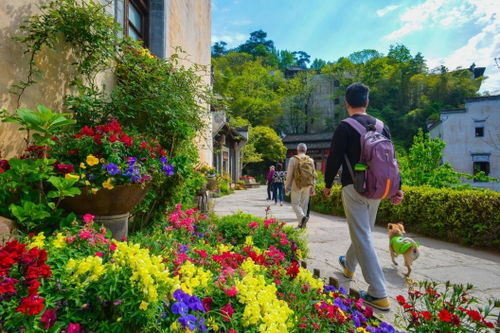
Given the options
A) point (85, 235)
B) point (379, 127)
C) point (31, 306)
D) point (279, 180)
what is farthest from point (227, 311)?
point (279, 180)

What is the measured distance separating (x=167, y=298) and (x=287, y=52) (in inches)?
3147

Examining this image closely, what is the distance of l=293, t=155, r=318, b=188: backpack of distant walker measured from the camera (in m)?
5.57

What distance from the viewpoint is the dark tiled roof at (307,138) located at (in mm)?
40356

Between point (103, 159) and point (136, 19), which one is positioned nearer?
point (103, 159)

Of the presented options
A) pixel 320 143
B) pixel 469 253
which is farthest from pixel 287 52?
pixel 469 253

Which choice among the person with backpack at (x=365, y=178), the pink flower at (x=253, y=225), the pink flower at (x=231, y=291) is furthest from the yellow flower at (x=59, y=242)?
the pink flower at (x=253, y=225)

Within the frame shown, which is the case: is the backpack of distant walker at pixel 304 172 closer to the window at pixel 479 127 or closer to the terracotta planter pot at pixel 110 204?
the terracotta planter pot at pixel 110 204

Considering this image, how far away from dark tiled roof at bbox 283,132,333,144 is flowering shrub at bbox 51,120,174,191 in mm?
38811

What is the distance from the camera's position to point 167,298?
4.80 feet

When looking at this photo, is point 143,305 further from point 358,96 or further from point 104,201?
point 358,96

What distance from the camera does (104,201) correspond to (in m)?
2.38

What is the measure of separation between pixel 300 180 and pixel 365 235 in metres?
3.14

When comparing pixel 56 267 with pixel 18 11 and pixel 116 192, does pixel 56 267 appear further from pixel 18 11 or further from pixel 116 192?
pixel 18 11

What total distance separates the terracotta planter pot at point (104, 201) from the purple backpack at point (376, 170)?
72.2 inches
